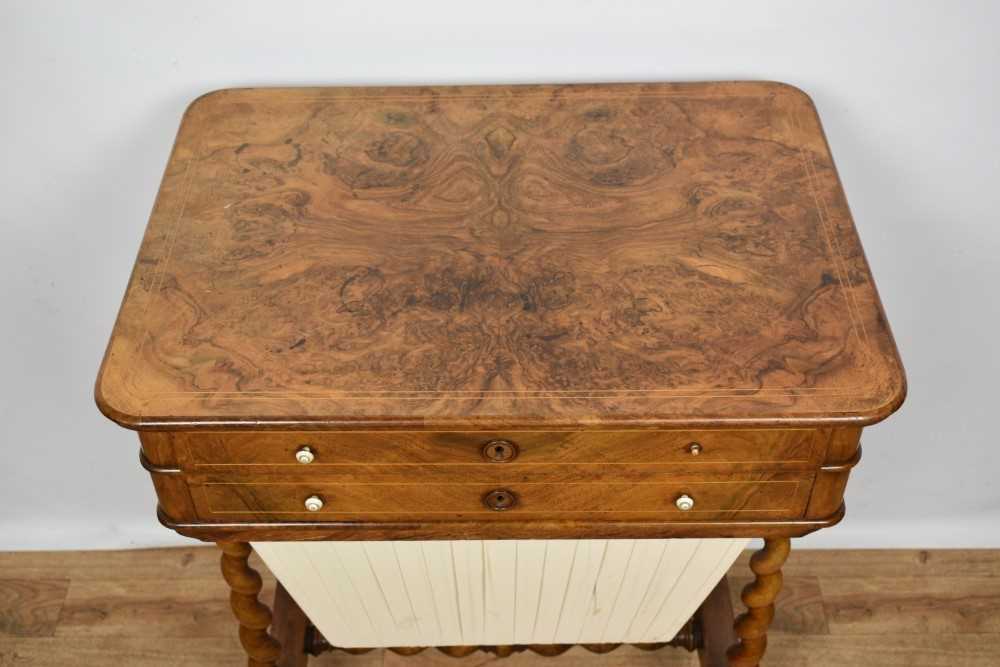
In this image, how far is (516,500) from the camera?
1.38m

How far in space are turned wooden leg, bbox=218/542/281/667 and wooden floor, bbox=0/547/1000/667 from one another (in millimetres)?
308

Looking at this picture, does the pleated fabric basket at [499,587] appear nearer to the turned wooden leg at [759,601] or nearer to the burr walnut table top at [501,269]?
the turned wooden leg at [759,601]

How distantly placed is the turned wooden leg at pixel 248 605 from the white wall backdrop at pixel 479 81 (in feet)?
1.91

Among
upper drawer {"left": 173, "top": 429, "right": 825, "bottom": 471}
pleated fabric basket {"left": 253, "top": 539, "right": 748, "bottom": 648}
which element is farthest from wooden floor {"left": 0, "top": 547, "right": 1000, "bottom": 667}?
upper drawer {"left": 173, "top": 429, "right": 825, "bottom": 471}

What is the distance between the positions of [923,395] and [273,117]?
1306 mm

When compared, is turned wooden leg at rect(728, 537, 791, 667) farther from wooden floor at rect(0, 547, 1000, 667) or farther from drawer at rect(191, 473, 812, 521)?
wooden floor at rect(0, 547, 1000, 667)

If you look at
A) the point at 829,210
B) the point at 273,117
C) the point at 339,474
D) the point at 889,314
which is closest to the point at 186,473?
the point at 339,474

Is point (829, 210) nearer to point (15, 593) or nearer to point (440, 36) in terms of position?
point (440, 36)

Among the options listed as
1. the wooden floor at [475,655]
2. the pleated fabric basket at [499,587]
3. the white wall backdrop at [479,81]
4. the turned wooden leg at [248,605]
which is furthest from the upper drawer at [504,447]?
the wooden floor at [475,655]

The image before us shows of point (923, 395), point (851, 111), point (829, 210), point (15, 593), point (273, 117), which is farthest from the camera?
point (15, 593)

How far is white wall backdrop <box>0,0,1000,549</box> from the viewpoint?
5.25 ft

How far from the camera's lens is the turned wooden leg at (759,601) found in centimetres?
156

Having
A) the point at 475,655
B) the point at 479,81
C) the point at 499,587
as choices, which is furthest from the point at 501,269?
the point at 475,655

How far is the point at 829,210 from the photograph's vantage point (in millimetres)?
1469
